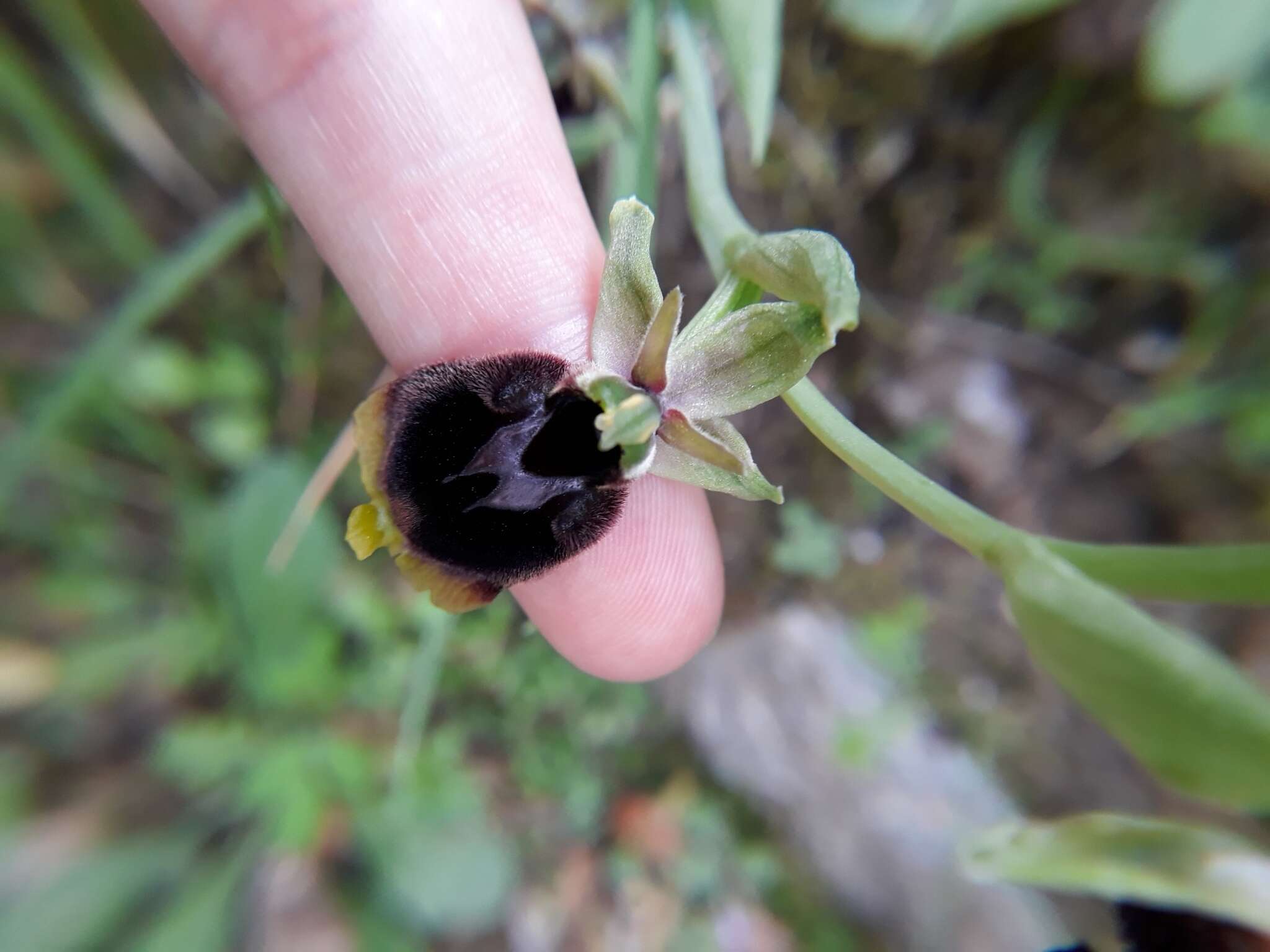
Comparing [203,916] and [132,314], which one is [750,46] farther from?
[203,916]

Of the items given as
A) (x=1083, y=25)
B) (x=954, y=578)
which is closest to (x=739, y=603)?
(x=954, y=578)

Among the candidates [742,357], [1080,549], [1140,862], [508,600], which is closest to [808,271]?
[742,357]

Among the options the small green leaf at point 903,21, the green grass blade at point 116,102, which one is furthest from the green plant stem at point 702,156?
the green grass blade at point 116,102

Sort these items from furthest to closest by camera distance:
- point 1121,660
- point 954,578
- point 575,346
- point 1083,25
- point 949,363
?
point 954,578, point 949,363, point 1083,25, point 575,346, point 1121,660

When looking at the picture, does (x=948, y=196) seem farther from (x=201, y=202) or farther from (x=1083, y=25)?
(x=201, y=202)

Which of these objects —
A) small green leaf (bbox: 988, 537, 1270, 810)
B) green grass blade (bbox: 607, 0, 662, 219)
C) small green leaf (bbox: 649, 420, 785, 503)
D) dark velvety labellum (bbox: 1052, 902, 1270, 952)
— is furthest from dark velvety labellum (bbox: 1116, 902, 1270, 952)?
green grass blade (bbox: 607, 0, 662, 219)

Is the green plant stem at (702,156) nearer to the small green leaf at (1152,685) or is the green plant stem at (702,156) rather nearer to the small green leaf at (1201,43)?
the small green leaf at (1152,685)
